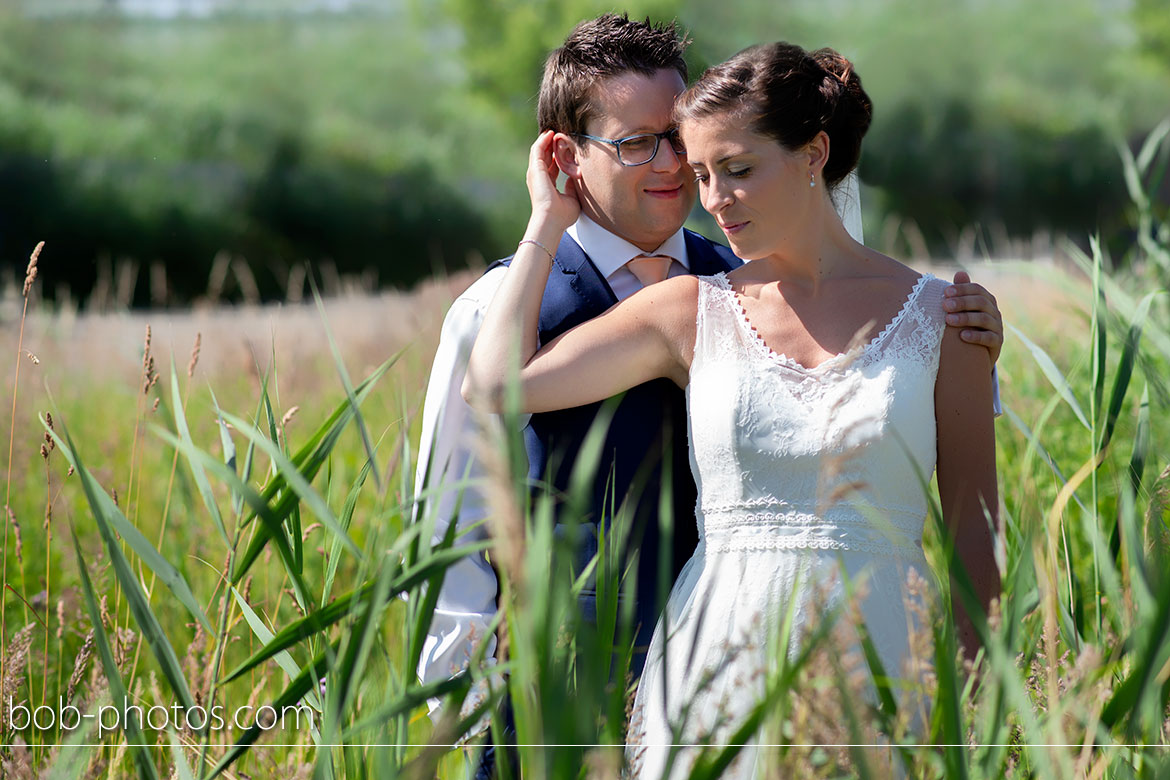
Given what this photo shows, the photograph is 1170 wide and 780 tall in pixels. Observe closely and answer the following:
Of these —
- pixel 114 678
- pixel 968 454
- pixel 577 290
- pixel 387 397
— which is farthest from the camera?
pixel 387 397

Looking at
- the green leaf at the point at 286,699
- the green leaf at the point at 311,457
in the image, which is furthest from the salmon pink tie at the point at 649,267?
the green leaf at the point at 286,699

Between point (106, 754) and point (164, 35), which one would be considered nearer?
point (106, 754)

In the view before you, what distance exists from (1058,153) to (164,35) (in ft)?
77.5

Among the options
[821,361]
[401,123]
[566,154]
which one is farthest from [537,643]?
[401,123]

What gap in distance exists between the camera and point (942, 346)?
74.4 inches

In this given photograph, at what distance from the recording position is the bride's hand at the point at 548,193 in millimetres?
2090

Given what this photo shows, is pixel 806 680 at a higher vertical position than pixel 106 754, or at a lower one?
higher

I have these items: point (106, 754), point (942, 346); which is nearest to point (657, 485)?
point (942, 346)

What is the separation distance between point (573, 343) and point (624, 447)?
25 cm

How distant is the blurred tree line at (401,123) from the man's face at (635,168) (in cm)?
1608

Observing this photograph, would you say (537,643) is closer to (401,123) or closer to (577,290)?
(577,290)

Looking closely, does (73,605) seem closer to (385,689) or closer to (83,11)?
(385,689)

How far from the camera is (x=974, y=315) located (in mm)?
1887

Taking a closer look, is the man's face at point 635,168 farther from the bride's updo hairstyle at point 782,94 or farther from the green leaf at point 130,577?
the green leaf at point 130,577
